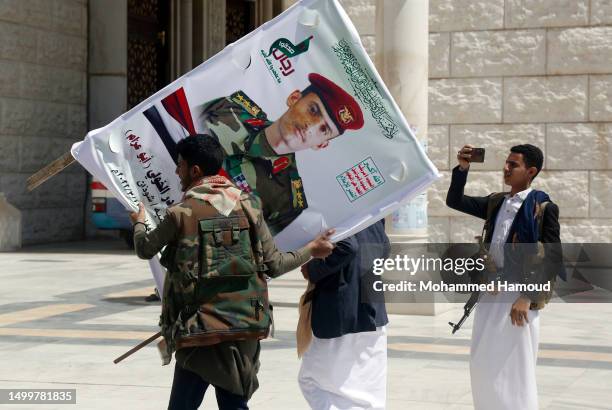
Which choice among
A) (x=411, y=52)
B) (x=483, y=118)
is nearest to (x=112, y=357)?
(x=411, y=52)

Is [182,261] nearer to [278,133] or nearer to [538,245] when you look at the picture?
[278,133]

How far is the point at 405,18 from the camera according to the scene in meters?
12.3

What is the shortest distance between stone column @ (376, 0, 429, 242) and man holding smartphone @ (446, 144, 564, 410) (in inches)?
234

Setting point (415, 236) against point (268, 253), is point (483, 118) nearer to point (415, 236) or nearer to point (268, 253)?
point (415, 236)

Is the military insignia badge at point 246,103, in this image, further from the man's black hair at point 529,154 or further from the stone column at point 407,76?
the stone column at point 407,76

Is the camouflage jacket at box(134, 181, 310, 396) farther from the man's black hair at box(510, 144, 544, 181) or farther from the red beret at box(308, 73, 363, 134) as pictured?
the man's black hair at box(510, 144, 544, 181)

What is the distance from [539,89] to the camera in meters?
13.9

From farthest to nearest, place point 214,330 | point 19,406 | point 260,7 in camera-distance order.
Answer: point 260,7 < point 19,406 < point 214,330

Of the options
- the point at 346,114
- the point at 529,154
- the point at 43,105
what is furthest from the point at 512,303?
the point at 43,105

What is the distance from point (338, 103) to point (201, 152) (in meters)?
0.69

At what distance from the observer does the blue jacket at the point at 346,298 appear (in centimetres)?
594

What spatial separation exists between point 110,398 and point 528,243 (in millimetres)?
3087

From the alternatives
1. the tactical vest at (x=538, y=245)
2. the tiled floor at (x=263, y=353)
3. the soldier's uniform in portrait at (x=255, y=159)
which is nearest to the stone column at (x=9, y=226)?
the tiled floor at (x=263, y=353)

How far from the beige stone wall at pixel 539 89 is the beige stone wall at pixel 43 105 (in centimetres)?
958
